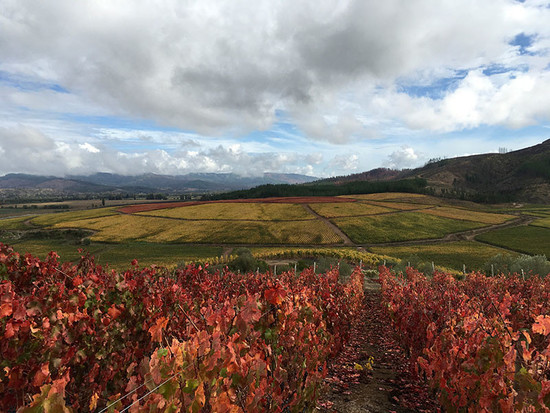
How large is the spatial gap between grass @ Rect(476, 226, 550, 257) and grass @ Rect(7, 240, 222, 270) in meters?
61.5

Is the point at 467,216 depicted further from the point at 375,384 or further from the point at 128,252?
the point at 375,384

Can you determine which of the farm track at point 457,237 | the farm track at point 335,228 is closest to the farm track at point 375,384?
the farm track at point 335,228

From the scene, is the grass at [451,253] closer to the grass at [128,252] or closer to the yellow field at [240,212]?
the yellow field at [240,212]

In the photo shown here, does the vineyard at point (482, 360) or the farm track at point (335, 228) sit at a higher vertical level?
the vineyard at point (482, 360)

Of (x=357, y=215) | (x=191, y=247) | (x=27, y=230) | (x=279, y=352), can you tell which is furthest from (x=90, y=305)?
(x=27, y=230)

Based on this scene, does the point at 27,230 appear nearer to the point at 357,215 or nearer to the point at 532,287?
the point at 357,215

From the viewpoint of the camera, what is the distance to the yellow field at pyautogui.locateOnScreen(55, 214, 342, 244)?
6481 cm

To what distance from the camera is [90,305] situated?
620 cm

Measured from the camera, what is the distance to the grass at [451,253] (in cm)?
4931

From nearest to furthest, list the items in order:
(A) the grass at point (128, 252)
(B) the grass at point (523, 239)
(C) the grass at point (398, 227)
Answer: (A) the grass at point (128, 252) → (B) the grass at point (523, 239) → (C) the grass at point (398, 227)

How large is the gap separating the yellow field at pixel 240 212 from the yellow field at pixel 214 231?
5505 millimetres

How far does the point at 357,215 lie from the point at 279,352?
80.6 meters

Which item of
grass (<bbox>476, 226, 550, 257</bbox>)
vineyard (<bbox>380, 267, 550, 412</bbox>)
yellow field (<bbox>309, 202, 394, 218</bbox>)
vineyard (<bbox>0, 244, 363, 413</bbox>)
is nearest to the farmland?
grass (<bbox>476, 226, 550, 257</bbox>)

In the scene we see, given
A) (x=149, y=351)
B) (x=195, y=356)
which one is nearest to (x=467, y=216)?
(x=149, y=351)
